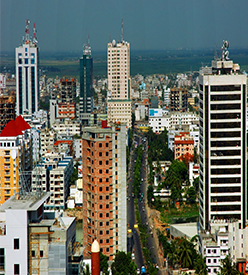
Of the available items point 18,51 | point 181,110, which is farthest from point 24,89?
point 181,110

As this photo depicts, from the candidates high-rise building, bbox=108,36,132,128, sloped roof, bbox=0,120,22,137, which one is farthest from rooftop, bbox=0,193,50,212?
high-rise building, bbox=108,36,132,128

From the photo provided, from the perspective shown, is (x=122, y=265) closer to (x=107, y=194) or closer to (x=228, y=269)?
(x=107, y=194)

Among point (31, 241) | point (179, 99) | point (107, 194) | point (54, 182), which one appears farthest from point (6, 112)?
point (31, 241)

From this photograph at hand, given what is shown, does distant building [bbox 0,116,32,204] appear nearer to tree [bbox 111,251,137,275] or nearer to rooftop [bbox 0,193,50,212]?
tree [bbox 111,251,137,275]

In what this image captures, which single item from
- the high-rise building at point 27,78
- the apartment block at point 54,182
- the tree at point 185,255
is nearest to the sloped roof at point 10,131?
the apartment block at point 54,182

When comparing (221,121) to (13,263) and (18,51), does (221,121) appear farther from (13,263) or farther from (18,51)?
(18,51)
